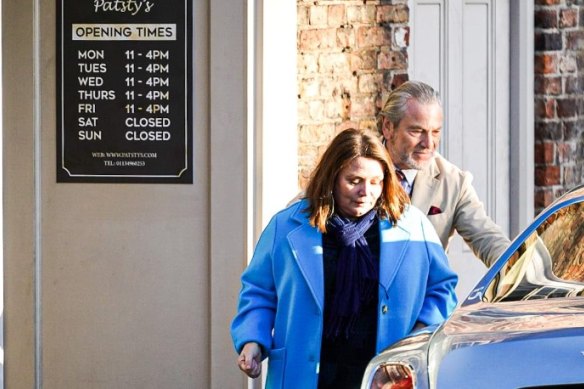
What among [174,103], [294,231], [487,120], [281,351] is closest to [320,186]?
[294,231]

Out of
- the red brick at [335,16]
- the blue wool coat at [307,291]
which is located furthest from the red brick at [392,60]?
the blue wool coat at [307,291]

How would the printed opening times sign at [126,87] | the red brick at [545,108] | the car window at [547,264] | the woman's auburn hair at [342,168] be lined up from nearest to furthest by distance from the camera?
1. the car window at [547,264]
2. the woman's auburn hair at [342,168]
3. the printed opening times sign at [126,87]
4. the red brick at [545,108]

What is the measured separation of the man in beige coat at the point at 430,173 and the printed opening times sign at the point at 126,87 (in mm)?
1287

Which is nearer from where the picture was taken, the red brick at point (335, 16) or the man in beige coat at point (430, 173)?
the man in beige coat at point (430, 173)

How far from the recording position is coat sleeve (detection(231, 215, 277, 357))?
510cm

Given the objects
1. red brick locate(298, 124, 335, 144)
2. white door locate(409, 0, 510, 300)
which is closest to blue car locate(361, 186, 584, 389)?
red brick locate(298, 124, 335, 144)

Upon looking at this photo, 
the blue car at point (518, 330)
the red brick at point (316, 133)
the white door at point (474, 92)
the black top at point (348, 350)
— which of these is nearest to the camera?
the blue car at point (518, 330)

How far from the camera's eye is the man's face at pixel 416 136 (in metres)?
5.81

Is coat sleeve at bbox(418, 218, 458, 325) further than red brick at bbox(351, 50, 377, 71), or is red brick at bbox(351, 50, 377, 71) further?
red brick at bbox(351, 50, 377, 71)

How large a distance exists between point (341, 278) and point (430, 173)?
1167mm

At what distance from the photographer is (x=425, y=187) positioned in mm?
5941

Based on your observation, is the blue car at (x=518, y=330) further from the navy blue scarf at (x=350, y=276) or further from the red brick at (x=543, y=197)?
the red brick at (x=543, y=197)

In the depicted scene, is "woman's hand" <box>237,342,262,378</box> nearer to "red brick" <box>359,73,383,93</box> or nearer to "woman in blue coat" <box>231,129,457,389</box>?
"woman in blue coat" <box>231,129,457,389</box>

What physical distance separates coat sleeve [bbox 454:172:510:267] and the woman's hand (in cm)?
119
